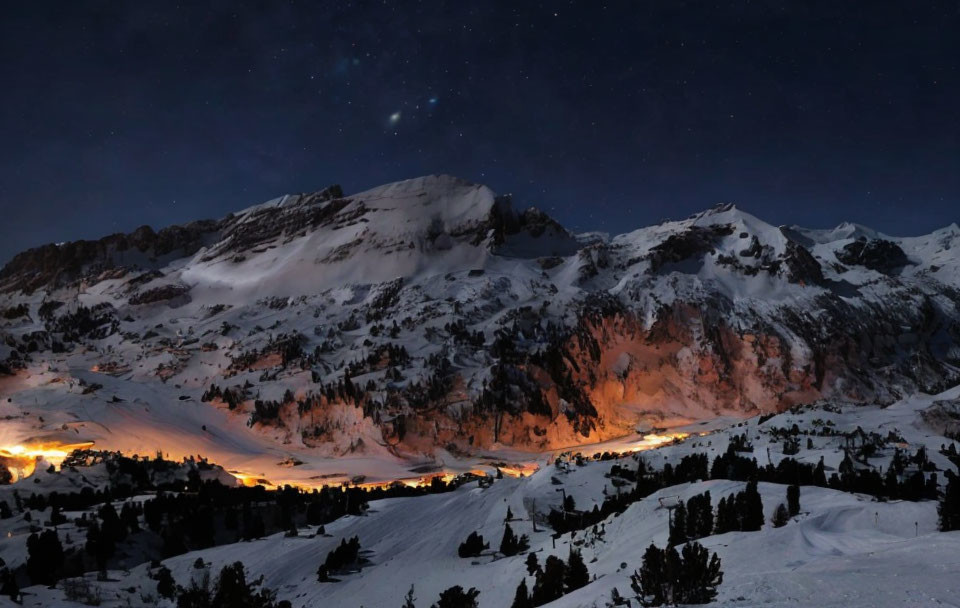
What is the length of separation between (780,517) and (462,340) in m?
87.2

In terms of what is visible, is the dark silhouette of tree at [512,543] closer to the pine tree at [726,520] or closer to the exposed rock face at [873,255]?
the pine tree at [726,520]

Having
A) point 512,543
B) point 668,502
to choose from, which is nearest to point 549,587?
point 668,502

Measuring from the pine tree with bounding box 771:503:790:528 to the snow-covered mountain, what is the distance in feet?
211

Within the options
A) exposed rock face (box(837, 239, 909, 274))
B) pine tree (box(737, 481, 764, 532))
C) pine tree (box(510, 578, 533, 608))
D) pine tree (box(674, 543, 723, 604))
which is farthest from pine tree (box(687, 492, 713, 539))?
exposed rock face (box(837, 239, 909, 274))

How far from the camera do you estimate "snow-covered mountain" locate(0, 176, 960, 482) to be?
9769 centimetres

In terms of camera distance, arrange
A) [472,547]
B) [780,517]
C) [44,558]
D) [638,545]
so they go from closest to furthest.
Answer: [780,517], [638,545], [44,558], [472,547]

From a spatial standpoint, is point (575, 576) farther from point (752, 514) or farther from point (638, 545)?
point (752, 514)

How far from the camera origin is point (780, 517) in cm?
2595

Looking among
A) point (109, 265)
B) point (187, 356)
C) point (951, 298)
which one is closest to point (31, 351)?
point (187, 356)

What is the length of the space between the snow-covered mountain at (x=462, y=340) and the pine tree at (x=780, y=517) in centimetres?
6425

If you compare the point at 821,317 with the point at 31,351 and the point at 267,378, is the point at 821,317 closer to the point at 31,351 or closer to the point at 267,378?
the point at 267,378

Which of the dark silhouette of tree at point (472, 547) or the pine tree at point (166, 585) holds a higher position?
the pine tree at point (166, 585)

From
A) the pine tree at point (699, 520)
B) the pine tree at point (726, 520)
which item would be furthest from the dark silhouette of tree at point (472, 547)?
the pine tree at point (726, 520)

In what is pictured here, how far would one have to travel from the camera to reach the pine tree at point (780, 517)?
25.6 m
